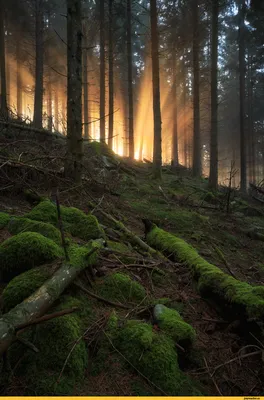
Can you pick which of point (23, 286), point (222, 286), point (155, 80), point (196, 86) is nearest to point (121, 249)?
point (222, 286)

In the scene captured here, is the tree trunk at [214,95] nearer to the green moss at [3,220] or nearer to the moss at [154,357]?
the green moss at [3,220]

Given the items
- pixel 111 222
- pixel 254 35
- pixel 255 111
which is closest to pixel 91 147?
pixel 111 222

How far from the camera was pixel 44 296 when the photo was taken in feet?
8.02

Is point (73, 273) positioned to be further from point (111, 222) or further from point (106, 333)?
point (111, 222)

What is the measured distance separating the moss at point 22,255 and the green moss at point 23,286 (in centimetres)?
24

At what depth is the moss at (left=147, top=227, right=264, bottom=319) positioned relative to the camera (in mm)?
3158

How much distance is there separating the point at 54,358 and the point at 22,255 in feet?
4.13

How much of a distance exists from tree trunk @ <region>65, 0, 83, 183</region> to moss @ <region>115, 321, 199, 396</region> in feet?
16.3

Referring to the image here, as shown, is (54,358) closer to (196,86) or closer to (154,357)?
(154,357)

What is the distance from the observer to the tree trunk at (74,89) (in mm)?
6922

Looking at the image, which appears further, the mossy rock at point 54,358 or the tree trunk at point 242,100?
the tree trunk at point 242,100

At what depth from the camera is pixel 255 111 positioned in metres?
35.8

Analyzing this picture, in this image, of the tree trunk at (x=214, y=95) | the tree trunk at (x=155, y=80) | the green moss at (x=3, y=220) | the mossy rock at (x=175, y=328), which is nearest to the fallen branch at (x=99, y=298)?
the mossy rock at (x=175, y=328)

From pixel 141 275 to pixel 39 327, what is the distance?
1.93 meters
